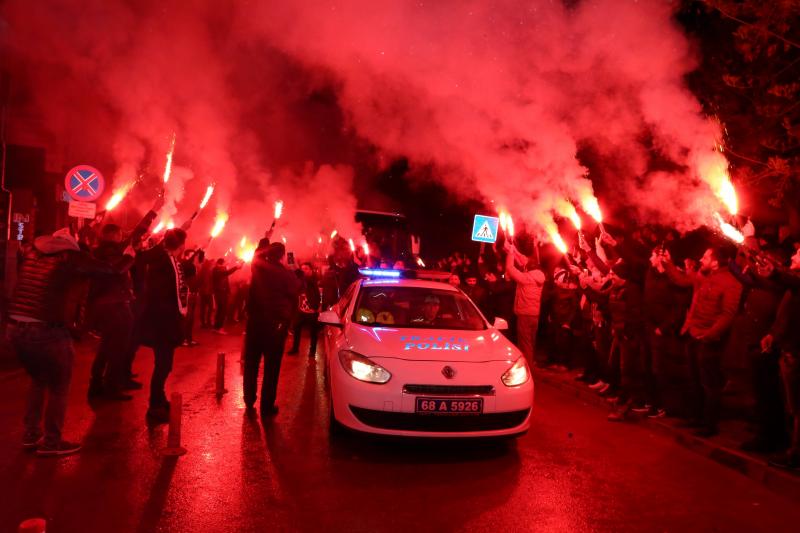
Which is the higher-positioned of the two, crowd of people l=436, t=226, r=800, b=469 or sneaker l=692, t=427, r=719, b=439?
crowd of people l=436, t=226, r=800, b=469

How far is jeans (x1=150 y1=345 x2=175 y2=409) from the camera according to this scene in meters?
6.38

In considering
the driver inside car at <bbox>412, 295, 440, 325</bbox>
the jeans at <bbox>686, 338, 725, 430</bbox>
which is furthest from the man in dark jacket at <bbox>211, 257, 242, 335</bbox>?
the jeans at <bbox>686, 338, 725, 430</bbox>

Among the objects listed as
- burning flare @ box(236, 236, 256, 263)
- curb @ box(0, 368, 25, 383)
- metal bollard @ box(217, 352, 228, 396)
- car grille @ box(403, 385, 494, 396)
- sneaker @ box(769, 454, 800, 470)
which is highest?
burning flare @ box(236, 236, 256, 263)

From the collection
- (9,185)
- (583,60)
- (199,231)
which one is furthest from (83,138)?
(583,60)

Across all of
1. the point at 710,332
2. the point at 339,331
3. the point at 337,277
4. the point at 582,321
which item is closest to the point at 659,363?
the point at 710,332

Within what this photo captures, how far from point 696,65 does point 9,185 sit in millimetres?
17200

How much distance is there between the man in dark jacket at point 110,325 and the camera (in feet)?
23.5

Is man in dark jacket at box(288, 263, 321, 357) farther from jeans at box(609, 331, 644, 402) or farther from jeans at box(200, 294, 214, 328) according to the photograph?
jeans at box(609, 331, 644, 402)

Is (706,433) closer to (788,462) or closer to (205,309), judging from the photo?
(788,462)

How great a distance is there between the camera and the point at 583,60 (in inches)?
379

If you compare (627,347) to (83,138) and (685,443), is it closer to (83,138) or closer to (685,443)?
(685,443)

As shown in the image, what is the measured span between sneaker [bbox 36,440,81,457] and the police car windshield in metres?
2.82

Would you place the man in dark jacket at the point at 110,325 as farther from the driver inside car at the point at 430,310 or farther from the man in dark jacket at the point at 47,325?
the driver inside car at the point at 430,310

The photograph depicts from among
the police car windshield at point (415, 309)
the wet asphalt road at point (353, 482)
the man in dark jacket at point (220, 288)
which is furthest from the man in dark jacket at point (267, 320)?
the man in dark jacket at point (220, 288)
